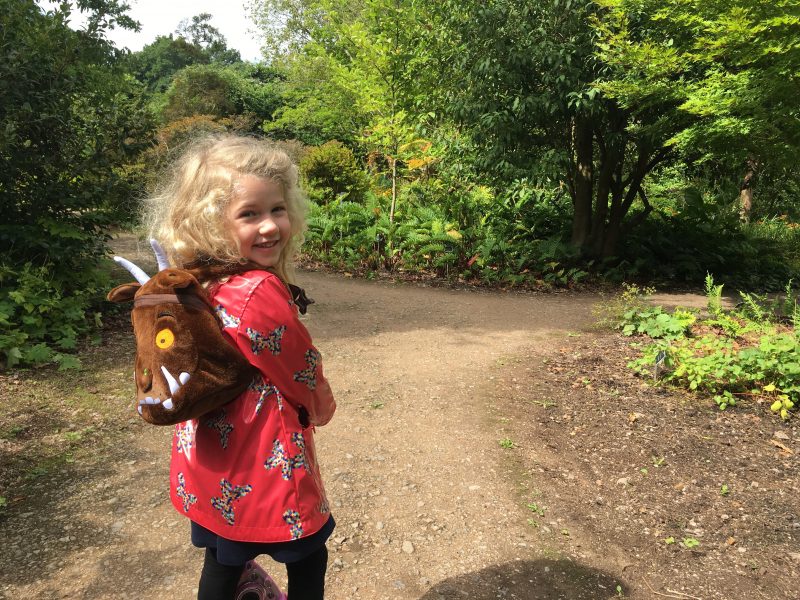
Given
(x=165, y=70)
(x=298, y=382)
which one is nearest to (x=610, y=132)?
(x=298, y=382)

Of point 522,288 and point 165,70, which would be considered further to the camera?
point 165,70

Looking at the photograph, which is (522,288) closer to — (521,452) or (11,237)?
(521,452)

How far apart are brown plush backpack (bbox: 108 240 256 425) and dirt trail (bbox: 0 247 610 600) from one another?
146cm

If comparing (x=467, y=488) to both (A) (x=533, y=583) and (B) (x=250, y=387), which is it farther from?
(B) (x=250, y=387)

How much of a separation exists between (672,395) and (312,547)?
11.9 feet

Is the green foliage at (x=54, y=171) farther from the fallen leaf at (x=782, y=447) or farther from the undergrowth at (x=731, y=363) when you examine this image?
the fallen leaf at (x=782, y=447)

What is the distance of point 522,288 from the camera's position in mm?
8961

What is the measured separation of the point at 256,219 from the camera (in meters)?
1.50

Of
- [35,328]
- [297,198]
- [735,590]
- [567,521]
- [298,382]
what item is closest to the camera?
[298,382]

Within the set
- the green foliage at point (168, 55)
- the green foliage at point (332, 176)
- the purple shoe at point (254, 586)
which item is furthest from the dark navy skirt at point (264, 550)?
the green foliage at point (168, 55)

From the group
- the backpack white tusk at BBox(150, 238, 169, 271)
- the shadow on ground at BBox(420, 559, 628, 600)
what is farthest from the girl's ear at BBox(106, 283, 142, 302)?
the shadow on ground at BBox(420, 559, 628, 600)

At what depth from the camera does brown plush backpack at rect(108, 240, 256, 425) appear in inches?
49.7

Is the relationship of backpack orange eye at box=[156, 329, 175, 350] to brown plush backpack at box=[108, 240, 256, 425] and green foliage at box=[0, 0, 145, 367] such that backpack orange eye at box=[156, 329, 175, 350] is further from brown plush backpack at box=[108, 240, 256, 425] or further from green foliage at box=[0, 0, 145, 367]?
green foliage at box=[0, 0, 145, 367]

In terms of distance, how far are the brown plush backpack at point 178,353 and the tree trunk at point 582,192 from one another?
30.5 feet
